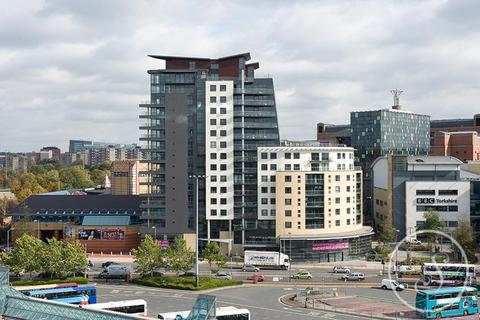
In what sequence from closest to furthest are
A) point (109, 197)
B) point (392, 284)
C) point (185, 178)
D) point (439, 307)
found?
point (439, 307) < point (392, 284) < point (185, 178) < point (109, 197)

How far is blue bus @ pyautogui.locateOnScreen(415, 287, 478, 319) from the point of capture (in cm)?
5840

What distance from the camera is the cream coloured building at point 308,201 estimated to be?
96.1 metres

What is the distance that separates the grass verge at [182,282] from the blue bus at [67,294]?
13306 millimetres

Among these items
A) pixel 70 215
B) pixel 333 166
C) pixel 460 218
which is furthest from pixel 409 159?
pixel 70 215

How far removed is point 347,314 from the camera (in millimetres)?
59656

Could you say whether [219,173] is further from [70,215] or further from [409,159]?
Result: [409,159]

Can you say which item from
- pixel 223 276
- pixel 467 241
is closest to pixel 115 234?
pixel 223 276

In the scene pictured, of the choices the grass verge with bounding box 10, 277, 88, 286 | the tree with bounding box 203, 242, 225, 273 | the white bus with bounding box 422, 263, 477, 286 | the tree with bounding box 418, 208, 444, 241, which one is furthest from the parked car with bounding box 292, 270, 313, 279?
the tree with bounding box 418, 208, 444, 241

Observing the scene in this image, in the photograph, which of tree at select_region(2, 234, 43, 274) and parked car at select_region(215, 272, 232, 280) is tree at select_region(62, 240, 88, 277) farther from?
parked car at select_region(215, 272, 232, 280)

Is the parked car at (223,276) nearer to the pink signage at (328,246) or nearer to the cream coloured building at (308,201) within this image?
the cream coloured building at (308,201)

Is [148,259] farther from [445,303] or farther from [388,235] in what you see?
[388,235]

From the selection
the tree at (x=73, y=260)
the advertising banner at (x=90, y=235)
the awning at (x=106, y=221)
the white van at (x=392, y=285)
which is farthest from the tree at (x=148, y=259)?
the advertising banner at (x=90, y=235)

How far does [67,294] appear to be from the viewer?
59750mm

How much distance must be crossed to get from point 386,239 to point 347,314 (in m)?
47.9
